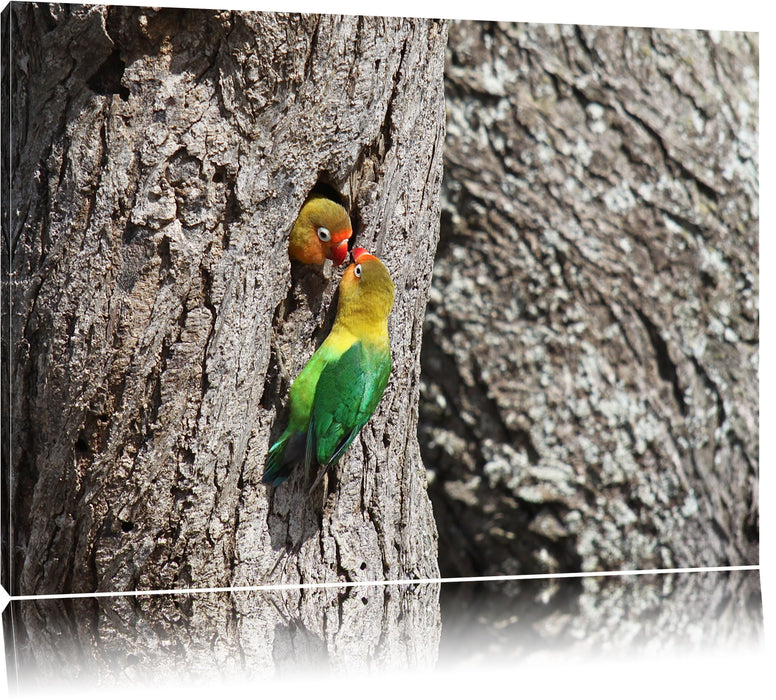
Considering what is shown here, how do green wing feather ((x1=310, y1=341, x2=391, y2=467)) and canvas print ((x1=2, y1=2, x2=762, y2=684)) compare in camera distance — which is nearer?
canvas print ((x1=2, y1=2, x2=762, y2=684))

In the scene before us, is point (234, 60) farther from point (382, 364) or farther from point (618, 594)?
point (618, 594)

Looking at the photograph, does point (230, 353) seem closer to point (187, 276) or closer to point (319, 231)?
point (187, 276)

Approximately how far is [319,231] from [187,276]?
33cm

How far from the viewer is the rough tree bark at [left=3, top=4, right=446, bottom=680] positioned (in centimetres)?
221

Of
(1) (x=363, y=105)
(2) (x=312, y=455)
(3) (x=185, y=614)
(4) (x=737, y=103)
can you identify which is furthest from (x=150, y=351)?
→ (4) (x=737, y=103)

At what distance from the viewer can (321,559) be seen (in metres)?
2.49

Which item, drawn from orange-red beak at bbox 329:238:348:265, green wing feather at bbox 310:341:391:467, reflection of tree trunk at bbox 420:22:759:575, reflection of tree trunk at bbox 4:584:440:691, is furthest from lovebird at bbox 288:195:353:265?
reflection of tree trunk at bbox 420:22:759:575

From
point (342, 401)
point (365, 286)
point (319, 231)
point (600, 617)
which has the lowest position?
point (600, 617)

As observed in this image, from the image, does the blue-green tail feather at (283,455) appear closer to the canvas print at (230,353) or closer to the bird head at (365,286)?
the canvas print at (230,353)

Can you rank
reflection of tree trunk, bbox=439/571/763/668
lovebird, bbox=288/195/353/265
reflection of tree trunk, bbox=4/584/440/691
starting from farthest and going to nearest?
1. lovebird, bbox=288/195/353/265
2. reflection of tree trunk, bbox=439/571/763/668
3. reflection of tree trunk, bbox=4/584/440/691

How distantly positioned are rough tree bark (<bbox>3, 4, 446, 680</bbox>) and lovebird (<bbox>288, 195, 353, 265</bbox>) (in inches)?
1.3

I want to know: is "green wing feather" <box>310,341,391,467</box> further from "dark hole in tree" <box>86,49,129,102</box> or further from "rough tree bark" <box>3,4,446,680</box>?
"dark hole in tree" <box>86,49,129,102</box>

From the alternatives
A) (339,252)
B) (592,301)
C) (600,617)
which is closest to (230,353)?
(339,252)

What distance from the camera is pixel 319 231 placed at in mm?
2324
